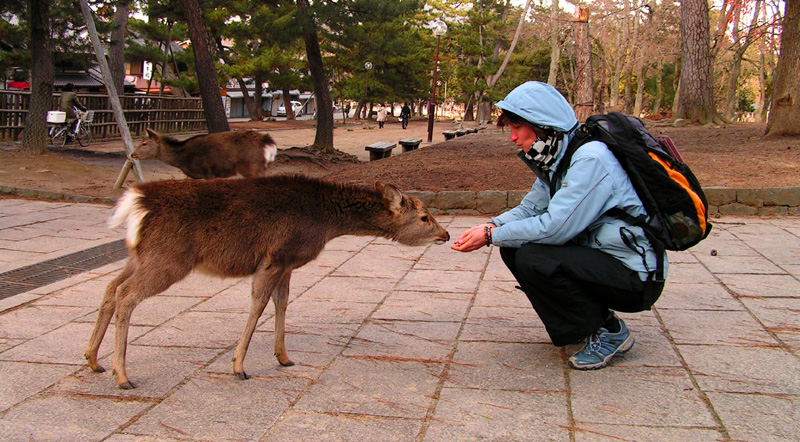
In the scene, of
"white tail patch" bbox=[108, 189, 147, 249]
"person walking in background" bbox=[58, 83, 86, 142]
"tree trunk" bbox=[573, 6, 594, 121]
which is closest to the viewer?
"white tail patch" bbox=[108, 189, 147, 249]

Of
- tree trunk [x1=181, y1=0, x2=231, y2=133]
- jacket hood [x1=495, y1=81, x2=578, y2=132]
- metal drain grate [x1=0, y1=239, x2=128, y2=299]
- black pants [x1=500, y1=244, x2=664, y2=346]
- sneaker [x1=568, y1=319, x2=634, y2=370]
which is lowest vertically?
metal drain grate [x1=0, y1=239, x2=128, y2=299]

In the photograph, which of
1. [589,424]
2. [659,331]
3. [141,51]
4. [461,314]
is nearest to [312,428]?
[589,424]

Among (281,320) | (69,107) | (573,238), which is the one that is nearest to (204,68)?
(69,107)

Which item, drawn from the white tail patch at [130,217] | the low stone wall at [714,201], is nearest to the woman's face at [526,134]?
the white tail patch at [130,217]

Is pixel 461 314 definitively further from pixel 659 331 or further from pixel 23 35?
pixel 23 35

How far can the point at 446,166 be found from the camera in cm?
1284

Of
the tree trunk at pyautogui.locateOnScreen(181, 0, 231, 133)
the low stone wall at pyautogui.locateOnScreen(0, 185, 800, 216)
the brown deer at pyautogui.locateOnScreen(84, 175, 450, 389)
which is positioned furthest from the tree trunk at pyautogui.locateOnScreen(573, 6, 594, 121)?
the brown deer at pyautogui.locateOnScreen(84, 175, 450, 389)

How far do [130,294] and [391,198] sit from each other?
5.70 feet

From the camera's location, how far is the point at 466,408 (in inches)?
139

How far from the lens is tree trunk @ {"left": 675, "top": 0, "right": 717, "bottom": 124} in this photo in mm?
20062

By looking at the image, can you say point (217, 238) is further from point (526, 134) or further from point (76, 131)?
point (76, 131)

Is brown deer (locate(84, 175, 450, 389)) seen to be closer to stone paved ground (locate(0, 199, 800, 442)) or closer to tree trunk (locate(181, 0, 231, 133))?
stone paved ground (locate(0, 199, 800, 442))

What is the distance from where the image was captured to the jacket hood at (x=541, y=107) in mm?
3805

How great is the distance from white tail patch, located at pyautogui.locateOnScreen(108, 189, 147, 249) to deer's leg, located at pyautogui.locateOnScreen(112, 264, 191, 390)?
18 cm
